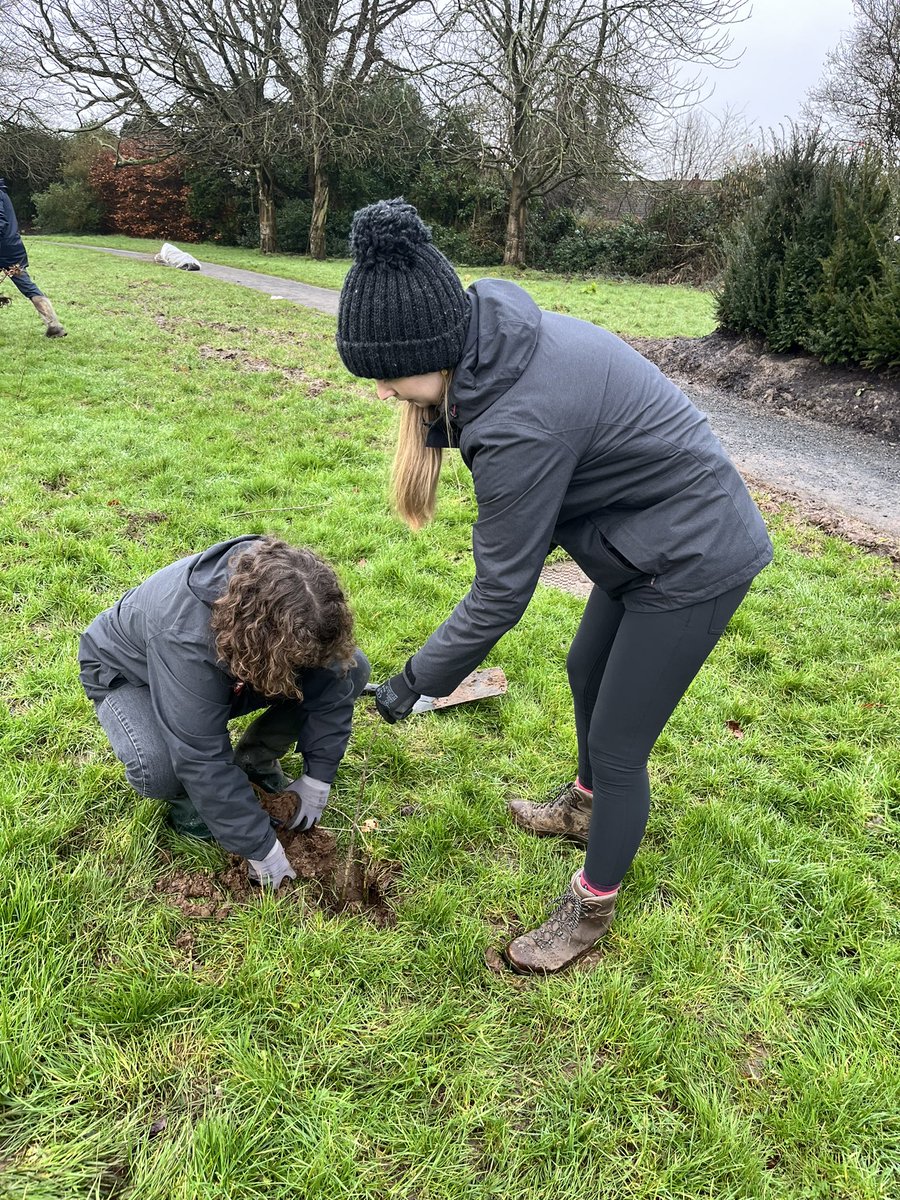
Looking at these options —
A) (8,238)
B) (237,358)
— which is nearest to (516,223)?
(237,358)

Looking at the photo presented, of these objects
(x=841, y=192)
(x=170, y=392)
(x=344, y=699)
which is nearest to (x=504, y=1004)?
(x=344, y=699)

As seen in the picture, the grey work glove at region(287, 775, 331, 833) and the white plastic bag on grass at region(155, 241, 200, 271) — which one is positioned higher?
the white plastic bag on grass at region(155, 241, 200, 271)

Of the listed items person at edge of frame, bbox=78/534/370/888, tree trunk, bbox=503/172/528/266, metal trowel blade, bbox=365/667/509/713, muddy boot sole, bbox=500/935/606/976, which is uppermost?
tree trunk, bbox=503/172/528/266

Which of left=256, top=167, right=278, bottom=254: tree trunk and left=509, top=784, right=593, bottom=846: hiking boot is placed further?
left=256, top=167, right=278, bottom=254: tree trunk

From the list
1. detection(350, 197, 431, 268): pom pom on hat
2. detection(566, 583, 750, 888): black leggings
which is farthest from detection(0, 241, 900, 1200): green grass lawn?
detection(350, 197, 431, 268): pom pom on hat

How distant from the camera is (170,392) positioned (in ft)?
23.6

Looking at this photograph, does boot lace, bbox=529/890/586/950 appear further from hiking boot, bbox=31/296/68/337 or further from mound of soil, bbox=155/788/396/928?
hiking boot, bbox=31/296/68/337

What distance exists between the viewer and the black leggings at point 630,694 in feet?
5.95

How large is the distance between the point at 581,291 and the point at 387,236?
1846 centimetres

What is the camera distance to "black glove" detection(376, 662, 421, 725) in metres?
2.04

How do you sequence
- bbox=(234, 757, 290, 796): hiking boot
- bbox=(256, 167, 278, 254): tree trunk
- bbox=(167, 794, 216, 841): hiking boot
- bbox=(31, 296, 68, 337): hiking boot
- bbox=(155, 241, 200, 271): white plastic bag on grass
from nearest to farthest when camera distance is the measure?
bbox=(167, 794, 216, 841): hiking boot → bbox=(234, 757, 290, 796): hiking boot → bbox=(31, 296, 68, 337): hiking boot → bbox=(155, 241, 200, 271): white plastic bag on grass → bbox=(256, 167, 278, 254): tree trunk

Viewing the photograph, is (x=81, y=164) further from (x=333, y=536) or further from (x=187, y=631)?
(x=187, y=631)

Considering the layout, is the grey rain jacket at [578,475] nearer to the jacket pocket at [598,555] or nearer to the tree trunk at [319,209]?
the jacket pocket at [598,555]

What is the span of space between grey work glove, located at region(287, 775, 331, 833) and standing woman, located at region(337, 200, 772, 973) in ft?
2.02
